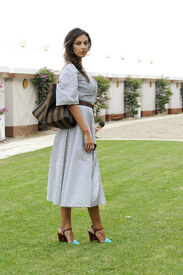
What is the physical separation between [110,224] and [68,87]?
1.48 meters

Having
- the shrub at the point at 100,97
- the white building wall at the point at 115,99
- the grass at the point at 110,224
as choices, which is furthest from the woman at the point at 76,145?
the white building wall at the point at 115,99

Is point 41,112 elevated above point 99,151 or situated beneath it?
elevated above

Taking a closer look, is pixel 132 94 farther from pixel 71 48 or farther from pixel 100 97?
pixel 71 48

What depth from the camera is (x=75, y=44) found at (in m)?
3.67

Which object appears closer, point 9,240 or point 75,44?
point 75,44

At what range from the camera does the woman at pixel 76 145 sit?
357 centimetres

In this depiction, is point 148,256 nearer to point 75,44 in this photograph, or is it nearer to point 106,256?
point 106,256

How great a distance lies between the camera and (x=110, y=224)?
4.36m

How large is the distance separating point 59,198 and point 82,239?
1.64 feet

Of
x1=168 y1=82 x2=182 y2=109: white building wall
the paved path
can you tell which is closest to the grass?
the paved path

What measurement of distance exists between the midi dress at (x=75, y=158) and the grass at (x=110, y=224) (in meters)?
0.41

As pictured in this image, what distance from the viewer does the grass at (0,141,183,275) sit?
3.28 metres

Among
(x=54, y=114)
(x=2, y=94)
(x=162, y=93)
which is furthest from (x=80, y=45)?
(x=162, y=93)

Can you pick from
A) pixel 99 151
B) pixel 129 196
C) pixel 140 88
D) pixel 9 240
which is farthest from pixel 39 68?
pixel 9 240
